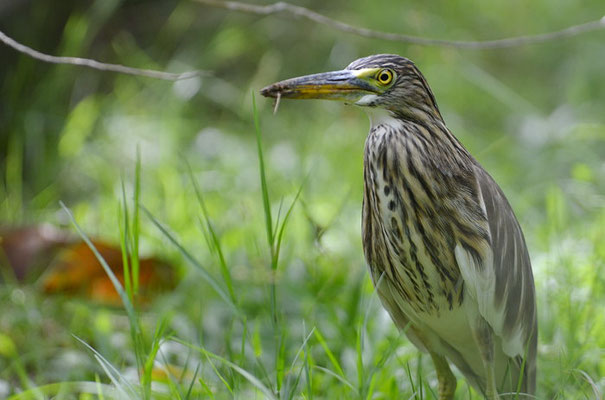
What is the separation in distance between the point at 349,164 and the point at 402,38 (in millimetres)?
2929

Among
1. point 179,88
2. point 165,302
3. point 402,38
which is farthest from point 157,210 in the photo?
point 402,38

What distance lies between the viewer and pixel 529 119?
6023 millimetres

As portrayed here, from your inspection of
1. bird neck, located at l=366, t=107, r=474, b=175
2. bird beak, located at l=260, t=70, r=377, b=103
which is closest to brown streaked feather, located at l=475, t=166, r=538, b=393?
bird neck, located at l=366, t=107, r=474, b=175

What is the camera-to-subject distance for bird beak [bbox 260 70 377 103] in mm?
2621

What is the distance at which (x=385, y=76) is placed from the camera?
2.66 m

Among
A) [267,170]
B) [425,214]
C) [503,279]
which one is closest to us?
[425,214]

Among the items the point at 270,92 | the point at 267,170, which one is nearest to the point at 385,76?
the point at 270,92

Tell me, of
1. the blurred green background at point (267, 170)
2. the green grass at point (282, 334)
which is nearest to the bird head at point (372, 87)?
the green grass at point (282, 334)

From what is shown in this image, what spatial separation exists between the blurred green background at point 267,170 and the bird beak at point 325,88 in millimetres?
569

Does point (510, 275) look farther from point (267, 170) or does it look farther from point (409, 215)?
point (267, 170)

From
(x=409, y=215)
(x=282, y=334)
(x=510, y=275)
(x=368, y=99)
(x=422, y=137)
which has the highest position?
(x=368, y=99)

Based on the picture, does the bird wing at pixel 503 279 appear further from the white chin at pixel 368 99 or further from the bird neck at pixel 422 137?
the white chin at pixel 368 99

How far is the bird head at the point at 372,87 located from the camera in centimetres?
263

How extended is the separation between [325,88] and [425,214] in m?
0.49
